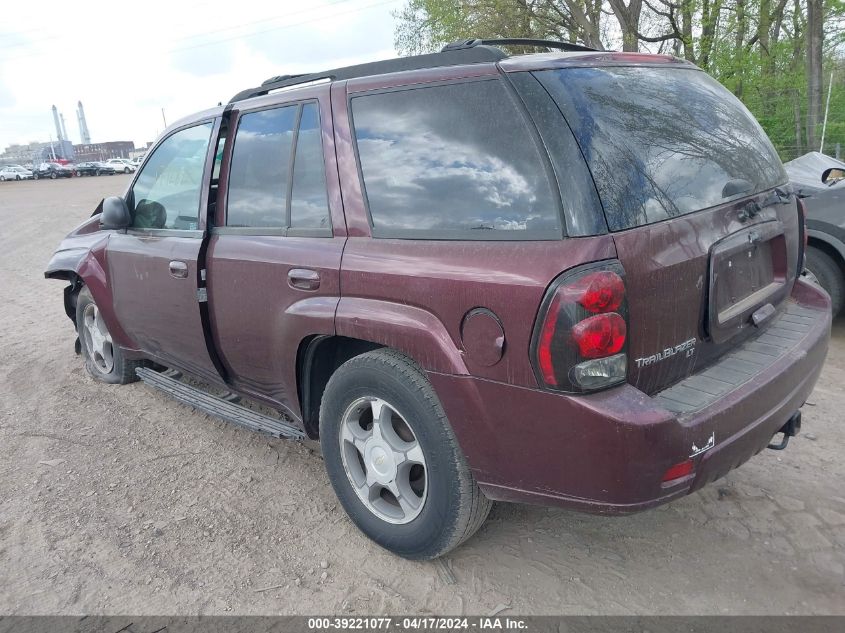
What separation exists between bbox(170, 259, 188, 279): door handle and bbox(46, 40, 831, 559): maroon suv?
0.50 ft

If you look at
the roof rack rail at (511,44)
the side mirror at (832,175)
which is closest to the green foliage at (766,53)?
the side mirror at (832,175)

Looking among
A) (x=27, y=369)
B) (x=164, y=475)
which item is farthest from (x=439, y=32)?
(x=164, y=475)

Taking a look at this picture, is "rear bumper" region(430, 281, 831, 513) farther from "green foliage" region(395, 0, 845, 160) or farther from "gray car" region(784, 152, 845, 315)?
"green foliage" region(395, 0, 845, 160)

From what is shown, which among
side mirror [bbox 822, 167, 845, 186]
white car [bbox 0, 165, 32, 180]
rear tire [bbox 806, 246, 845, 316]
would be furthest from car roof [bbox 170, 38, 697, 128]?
white car [bbox 0, 165, 32, 180]

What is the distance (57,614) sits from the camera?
2.59 metres

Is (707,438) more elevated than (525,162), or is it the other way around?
(525,162)

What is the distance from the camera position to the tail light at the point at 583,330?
2.01m

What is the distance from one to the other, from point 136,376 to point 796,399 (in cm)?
425

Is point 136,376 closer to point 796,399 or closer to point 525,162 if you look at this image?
point 525,162

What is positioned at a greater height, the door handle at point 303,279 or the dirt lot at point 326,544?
the door handle at point 303,279

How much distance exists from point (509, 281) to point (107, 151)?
98283 millimetres

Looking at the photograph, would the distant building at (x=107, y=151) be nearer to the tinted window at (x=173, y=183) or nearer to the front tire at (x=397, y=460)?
the tinted window at (x=173, y=183)

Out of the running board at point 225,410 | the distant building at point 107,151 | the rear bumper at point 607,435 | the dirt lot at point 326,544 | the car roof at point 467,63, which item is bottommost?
the dirt lot at point 326,544

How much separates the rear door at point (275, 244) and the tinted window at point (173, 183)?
0.29 metres
